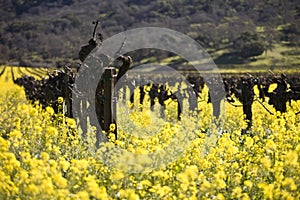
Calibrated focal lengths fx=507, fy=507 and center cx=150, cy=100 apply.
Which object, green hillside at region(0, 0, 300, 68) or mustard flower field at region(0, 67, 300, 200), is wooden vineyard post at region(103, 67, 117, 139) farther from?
green hillside at region(0, 0, 300, 68)

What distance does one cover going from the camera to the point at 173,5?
177 m

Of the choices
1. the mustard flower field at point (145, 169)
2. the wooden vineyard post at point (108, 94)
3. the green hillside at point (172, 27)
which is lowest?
the mustard flower field at point (145, 169)

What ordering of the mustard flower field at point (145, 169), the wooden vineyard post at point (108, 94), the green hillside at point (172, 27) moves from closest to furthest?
the mustard flower field at point (145, 169)
the wooden vineyard post at point (108, 94)
the green hillside at point (172, 27)

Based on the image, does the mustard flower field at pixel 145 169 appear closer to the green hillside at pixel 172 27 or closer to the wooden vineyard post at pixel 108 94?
the wooden vineyard post at pixel 108 94

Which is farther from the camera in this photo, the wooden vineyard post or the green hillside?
the green hillside

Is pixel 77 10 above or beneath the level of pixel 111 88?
above

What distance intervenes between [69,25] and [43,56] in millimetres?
45580

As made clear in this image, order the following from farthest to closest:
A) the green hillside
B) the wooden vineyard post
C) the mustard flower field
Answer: the green hillside, the wooden vineyard post, the mustard flower field

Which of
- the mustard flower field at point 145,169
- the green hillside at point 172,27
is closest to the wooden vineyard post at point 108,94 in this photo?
the mustard flower field at point 145,169

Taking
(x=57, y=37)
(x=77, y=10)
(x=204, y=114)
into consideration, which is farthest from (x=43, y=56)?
(x=204, y=114)

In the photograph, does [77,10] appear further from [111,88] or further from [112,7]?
[111,88]

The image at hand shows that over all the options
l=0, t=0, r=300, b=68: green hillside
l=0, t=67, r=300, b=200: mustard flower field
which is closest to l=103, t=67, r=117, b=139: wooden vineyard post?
l=0, t=67, r=300, b=200: mustard flower field

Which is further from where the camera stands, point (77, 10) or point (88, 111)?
point (77, 10)

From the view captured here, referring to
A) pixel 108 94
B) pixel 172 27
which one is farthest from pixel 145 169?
pixel 172 27
